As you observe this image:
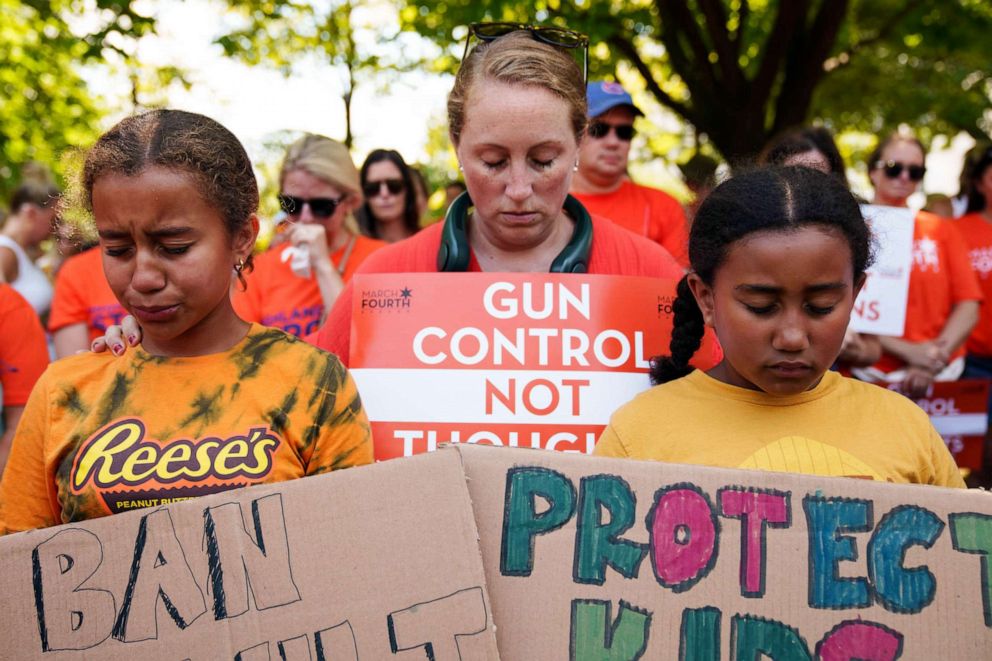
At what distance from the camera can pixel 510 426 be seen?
93.5 inches

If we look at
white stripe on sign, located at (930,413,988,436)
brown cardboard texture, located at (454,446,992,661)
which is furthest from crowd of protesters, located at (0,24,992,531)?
white stripe on sign, located at (930,413,988,436)

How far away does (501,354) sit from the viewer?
243cm

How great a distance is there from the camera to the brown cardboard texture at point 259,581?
163 centimetres

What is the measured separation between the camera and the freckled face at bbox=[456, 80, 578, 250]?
2.45 m

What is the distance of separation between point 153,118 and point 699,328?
54.5 inches

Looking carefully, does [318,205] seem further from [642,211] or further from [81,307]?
[642,211]

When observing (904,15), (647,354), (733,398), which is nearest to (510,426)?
(647,354)

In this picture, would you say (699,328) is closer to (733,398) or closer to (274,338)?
(733,398)

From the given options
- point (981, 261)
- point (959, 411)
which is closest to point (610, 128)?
point (959, 411)

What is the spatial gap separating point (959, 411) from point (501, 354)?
3.23 meters

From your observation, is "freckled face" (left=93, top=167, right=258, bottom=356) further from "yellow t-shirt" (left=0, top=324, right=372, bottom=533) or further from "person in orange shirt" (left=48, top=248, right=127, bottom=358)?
"person in orange shirt" (left=48, top=248, right=127, bottom=358)

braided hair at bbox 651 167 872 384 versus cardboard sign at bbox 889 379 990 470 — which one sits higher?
braided hair at bbox 651 167 872 384

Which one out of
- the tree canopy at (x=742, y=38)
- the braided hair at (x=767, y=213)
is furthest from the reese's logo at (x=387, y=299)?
the tree canopy at (x=742, y=38)

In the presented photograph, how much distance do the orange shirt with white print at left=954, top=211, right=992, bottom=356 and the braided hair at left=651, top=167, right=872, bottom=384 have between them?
12.0 feet
